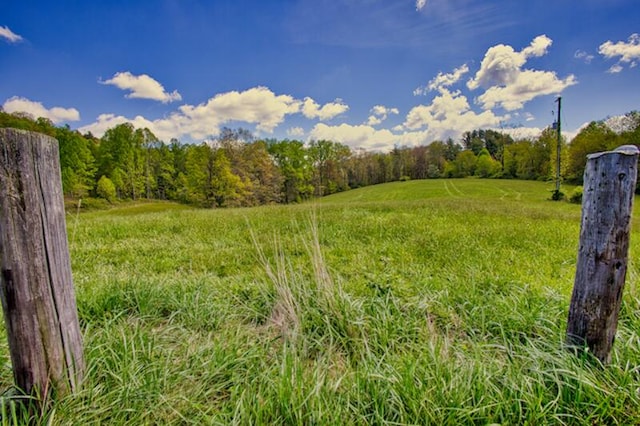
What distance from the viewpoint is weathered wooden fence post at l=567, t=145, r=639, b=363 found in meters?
1.64

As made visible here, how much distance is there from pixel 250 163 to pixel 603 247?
3169cm

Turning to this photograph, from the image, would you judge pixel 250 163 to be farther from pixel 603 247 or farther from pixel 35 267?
pixel 603 247

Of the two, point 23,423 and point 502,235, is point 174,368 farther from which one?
point 502,235

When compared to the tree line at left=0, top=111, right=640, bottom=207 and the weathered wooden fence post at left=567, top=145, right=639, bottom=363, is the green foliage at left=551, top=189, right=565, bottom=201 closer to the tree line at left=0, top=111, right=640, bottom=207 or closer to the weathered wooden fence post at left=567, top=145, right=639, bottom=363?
the tree line at left=0, top=111, right=640, bottom=207

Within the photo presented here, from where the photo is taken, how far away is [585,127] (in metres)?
34.7

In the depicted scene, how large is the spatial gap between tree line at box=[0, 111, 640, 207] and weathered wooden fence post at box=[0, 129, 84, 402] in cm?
1662

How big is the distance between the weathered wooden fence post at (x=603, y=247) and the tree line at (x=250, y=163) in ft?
52.7

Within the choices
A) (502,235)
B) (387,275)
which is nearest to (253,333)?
(387,275)

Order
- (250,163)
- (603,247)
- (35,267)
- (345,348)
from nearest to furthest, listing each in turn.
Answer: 1. (35,267)
2. (603,247)
3. (345,348)
4. (250,163)

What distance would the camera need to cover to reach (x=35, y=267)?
1358mm

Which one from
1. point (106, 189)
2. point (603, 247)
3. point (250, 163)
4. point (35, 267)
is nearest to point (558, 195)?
point (603, 247)

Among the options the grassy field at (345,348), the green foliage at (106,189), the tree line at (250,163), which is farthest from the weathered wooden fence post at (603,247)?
the green foliage at (106,189)

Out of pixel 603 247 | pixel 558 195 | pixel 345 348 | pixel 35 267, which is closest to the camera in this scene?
pixel 35 267

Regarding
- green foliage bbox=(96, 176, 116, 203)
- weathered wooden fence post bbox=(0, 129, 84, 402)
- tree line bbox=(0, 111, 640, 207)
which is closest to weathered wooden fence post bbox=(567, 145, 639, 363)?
weathered wooden fence post bbox=(0, 129, 84, 402)
